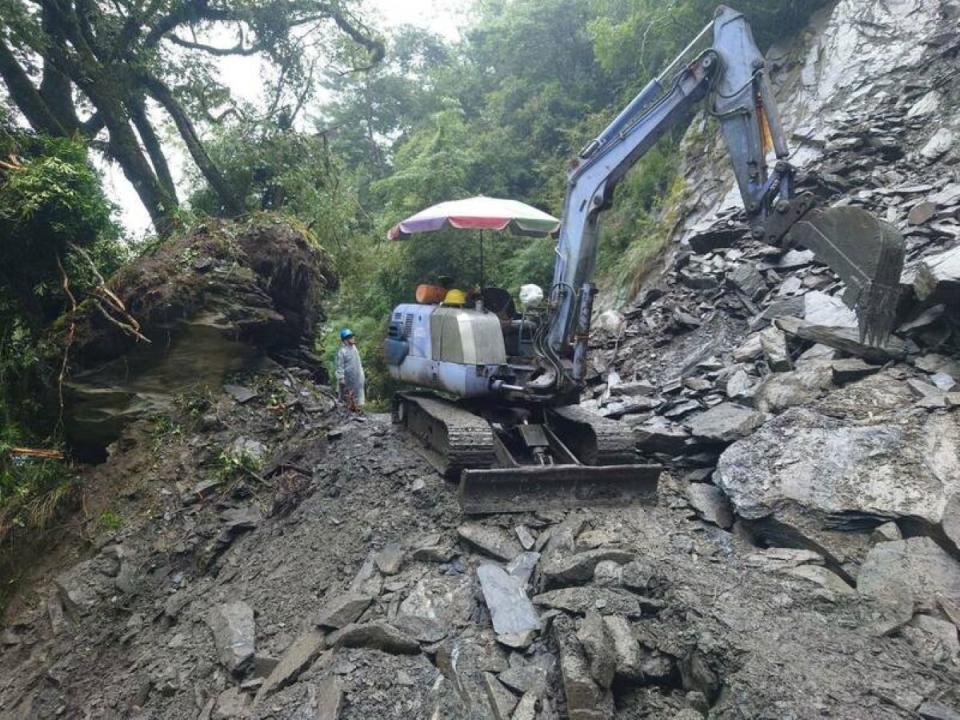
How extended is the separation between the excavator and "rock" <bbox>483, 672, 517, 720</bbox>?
1514mm

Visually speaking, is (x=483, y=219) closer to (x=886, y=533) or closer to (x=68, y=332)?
(x=886, y=533)

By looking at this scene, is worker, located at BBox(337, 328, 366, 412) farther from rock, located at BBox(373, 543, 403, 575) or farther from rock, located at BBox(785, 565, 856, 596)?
rock, located at BBox(785, 565, 856, 596)

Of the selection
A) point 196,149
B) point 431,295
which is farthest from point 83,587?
point 196,149

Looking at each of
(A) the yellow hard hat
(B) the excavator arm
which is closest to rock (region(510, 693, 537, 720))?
(B) the excavator arm

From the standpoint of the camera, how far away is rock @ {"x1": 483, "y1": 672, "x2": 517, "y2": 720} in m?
2.68

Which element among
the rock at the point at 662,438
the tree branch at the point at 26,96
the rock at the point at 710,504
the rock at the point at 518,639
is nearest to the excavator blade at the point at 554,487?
the rock at the point at 710,504

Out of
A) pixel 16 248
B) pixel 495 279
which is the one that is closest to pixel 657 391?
pixel 16 248

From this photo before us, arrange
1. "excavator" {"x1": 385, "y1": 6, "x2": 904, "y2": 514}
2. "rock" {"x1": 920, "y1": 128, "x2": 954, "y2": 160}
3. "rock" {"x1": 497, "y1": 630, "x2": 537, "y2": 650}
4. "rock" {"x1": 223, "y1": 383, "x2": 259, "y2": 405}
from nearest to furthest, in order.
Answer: "rock" {"x1": 497, "y1": 630, "x2": 537, "y2": 650} → "excavator" {"x1": 385, "y1": 6, "x2": 904, "y2": 514} → "rock" {"x1": 223, "y1": 383, "x2": 259, "y2": 405} → "rock" {"x1": 920, "y1": 128, "x2": 954, "y2": 160}

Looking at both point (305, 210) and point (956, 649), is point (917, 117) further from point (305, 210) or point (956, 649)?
point (305, 210)

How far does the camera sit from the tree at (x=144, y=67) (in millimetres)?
8492

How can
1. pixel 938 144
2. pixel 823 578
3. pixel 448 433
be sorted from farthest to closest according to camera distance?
1. pixel 938 144
2. pixel 448 433
3. pixel 823 578

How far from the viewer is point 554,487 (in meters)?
4.46

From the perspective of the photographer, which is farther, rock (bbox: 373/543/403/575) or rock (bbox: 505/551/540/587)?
rock (bbox: 373/543/403/575)

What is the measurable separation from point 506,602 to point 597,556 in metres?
0.60
